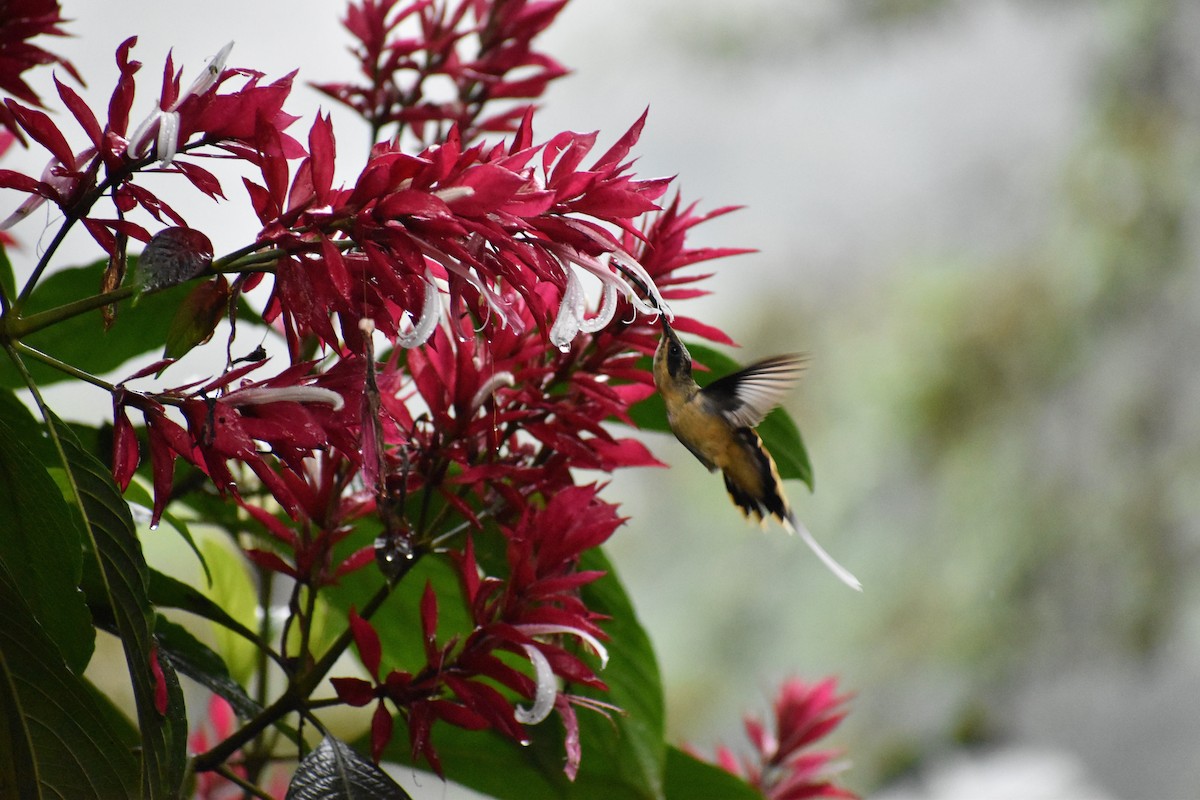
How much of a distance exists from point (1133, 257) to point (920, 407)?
0.79 meters

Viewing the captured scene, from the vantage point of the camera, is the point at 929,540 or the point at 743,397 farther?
the point at 929,540

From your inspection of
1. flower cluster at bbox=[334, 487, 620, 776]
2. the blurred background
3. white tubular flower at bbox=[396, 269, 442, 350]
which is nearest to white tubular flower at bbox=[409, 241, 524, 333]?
white tubular flower at bbox=[396, 269, 442, 350]

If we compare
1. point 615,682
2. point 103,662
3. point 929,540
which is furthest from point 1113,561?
point 615,682

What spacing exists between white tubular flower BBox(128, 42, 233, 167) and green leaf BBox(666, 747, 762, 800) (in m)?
0.46

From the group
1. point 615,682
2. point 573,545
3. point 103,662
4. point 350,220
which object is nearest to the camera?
point 350,220

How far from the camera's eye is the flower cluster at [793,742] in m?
0.91

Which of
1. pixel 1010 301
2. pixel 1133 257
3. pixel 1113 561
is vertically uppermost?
pixel 1133 257

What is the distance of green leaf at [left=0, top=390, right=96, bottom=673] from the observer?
16.0 inches

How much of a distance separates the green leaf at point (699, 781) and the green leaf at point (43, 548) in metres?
0.37

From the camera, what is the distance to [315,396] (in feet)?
1.26

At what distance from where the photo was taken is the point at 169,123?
36cm

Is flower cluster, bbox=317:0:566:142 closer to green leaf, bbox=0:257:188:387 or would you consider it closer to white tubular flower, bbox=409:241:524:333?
green leaf, bbox=0:257:188:387

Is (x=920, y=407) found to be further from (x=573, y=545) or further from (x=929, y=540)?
(x=573, y=545)

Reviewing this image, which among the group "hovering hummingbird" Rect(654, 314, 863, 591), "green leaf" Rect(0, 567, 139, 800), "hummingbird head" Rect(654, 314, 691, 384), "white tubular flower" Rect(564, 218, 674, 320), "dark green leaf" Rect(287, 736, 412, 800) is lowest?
"green leaf" Rect(0, 567, 139, 800)
